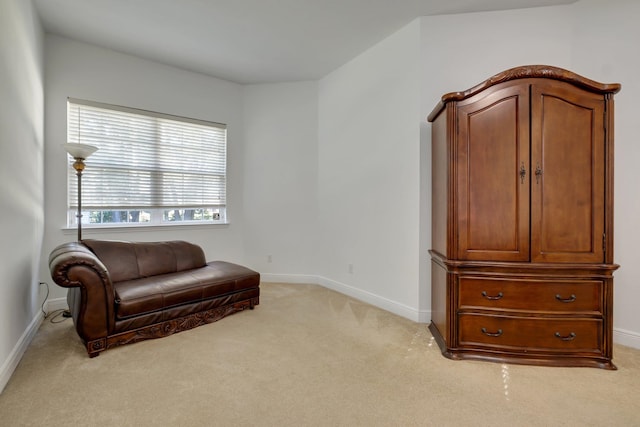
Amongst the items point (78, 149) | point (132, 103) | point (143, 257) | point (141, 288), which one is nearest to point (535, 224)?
point (141, 288)

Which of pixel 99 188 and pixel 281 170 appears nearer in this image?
pixel 99 188

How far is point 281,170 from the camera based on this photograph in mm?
4559

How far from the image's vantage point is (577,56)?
2795 millimetres

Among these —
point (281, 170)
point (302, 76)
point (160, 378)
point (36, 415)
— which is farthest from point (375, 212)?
point (36, 415)

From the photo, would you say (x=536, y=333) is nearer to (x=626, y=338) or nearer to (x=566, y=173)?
(x=626, y=338)

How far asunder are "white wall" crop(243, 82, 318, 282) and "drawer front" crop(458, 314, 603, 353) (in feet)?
8.36

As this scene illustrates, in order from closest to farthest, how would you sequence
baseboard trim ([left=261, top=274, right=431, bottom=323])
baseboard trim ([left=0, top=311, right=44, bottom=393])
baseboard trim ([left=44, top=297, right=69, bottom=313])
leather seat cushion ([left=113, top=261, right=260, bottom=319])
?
baseboard trim ([left=0, top=311, right=44, bottom=393])
leather seat cushion ([left=113, top=261, right=260, bottom=319])
baseboard trim ([left=261, top=274, right=431, bottom=323])
baseboard trim ([left=44, top=297, right=69, bottom=313])

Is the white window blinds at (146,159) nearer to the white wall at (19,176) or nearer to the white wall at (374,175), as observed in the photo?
the white wall at (19,176)

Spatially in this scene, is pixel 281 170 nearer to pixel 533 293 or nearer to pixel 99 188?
pixel 99 188

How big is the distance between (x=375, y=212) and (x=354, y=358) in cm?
173

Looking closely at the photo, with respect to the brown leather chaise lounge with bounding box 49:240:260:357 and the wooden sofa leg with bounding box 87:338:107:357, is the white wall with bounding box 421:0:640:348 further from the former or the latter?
the wooden sofa leg with bounding box 87:338:107:357

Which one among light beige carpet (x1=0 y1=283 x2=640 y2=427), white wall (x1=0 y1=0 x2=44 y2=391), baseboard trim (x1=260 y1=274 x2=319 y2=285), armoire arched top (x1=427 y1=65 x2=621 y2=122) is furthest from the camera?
baseboard trim (x1=260 y1=274 x2=319 y2=285)

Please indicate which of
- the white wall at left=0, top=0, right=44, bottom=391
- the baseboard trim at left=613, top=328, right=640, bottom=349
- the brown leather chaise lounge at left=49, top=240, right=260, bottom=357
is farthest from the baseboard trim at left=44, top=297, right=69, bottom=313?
the baseboard trim at left=613, top=328, right=640, bottom=349

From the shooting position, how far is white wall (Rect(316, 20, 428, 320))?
314 cm
